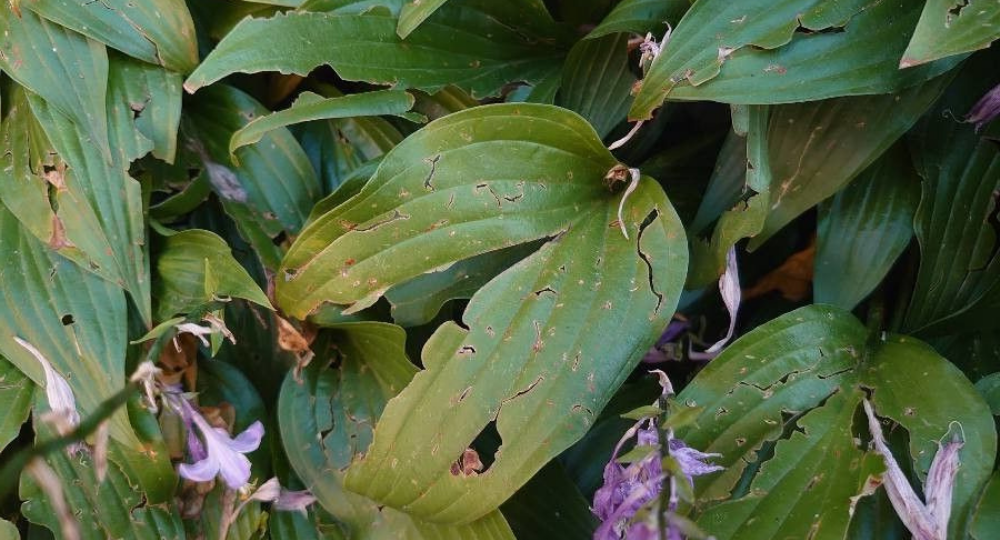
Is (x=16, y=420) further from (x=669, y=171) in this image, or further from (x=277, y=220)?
(x=669, y=171)

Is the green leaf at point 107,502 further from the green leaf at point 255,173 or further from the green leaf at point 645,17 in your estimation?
the green leaf at point 645,17

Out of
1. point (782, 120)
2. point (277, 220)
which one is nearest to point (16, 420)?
point (277, 220)

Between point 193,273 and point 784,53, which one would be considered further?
point 193,273

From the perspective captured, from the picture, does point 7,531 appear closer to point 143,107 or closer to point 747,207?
point 143,107

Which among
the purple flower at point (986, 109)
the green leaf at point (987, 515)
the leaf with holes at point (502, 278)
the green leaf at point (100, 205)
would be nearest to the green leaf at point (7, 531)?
the green leaf at point (100, 205)

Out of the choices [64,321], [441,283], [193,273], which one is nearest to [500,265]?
[441,283]

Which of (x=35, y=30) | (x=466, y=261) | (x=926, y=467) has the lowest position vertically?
(x=926, y=467)
